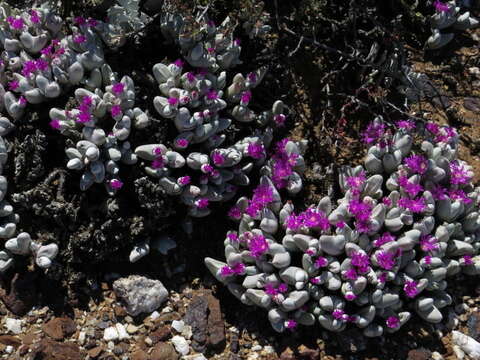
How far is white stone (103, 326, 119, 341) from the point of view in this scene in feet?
13.0

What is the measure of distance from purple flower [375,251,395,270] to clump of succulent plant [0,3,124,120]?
2.18 meters

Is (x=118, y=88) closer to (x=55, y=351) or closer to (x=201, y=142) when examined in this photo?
(x=201, y=142)

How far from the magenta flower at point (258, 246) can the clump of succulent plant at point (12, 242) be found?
1.26 meters

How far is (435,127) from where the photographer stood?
4445mm

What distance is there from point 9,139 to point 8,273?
91 centimetres

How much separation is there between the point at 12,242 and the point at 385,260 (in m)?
2.40

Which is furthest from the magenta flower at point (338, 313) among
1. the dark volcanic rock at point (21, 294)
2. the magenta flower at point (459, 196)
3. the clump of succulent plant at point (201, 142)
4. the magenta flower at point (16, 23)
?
the magenta flower at point (16, 23)

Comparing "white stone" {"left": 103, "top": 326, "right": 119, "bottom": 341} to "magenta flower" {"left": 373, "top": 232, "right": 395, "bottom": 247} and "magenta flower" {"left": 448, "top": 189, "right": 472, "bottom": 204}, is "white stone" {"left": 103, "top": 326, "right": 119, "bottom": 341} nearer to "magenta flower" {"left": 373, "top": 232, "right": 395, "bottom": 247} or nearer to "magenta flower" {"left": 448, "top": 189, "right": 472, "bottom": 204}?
"magenta flower" {"left": 373, "top": 232, "right": 395, "bottom": 247}

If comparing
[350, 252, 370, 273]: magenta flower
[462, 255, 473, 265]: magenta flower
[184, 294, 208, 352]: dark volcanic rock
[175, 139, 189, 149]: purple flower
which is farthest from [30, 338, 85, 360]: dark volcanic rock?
[462, 255, 473, 265]: magenta flower

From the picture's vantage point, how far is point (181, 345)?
13.0 feet

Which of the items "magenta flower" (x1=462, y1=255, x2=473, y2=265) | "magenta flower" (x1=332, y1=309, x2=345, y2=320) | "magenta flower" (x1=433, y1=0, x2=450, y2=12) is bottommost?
"magenta flower" (x1=332, y1=309, x2=345, y2=320)

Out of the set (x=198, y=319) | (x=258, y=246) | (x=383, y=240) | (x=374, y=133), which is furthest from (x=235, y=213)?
(x=374, y=133)

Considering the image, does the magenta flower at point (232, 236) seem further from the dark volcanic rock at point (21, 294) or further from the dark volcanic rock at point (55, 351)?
the dark volcanic rock at point (21, 294)

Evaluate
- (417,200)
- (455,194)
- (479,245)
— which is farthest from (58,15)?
(479,245)
